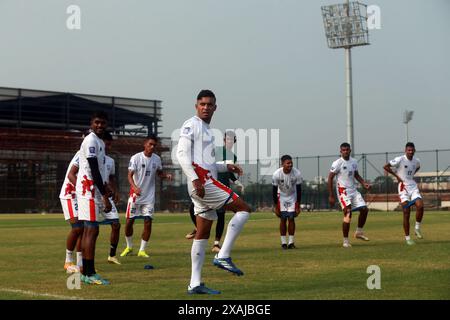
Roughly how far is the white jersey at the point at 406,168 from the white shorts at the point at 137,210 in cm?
661

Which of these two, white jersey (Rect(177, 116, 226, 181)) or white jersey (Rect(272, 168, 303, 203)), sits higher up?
white jersey (Rect(177, 116, 226, 181))

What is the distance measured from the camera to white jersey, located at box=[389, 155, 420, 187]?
58.3ft

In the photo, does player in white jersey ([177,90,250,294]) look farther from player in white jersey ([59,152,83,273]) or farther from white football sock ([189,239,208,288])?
player in white jersey ([59,152,83,273])

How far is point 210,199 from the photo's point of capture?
8.81 m

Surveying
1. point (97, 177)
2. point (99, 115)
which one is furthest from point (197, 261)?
point (99, 115)

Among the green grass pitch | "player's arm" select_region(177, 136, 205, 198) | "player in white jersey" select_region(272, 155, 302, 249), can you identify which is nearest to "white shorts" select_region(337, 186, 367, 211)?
the green grass pitch

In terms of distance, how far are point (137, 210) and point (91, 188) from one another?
4.81 metres

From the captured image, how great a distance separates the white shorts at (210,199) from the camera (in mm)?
8812

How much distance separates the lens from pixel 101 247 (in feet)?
55.9

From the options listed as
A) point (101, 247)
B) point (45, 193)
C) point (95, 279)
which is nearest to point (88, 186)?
point (95, 279)

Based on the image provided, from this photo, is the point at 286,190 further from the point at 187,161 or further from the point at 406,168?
the point at 187,161

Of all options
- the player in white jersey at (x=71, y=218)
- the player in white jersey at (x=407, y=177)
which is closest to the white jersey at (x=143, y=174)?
the player in white jersey at (x=71, y=218)

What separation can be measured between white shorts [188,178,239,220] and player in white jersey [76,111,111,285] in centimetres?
147
